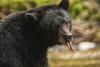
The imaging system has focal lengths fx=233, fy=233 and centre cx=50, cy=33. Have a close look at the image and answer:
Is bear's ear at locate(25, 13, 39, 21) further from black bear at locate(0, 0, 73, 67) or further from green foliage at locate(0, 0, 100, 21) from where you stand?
green foliage at locate(0, 0, 100, 21)

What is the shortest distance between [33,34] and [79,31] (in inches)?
373

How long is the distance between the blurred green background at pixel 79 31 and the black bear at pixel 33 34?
5.51 ft

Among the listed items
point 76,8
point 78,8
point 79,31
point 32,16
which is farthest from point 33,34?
point 78,8

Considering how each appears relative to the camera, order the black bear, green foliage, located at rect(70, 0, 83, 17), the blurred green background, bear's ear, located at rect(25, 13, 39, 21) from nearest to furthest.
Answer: the black bear
bear's ear, located at rect(25, 13, 39, 21)
the blurred green background
green foliage, located at rect(70, 0, 83, 17)

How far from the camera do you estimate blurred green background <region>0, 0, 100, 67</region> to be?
10367mm

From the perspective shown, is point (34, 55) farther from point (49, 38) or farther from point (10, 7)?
point (10, 7)

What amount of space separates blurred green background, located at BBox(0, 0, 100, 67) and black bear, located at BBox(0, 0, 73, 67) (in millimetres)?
1680

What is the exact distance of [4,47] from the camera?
17.5ft

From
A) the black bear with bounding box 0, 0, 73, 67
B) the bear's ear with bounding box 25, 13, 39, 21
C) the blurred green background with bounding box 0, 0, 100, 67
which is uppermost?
the bear's ear with bounding box 25, 13, 39, 21

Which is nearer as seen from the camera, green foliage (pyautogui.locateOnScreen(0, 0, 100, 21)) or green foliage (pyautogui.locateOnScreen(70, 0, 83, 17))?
green foliage (pyautogui.locateOnScreen(0, 0, 100, 21))

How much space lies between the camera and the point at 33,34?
19.2ft

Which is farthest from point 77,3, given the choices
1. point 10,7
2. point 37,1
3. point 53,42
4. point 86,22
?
point 53,42

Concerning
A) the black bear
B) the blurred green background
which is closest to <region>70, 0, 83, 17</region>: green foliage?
the blurred green background

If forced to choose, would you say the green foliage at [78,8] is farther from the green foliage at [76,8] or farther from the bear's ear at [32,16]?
the bear's ear at [32,16]
